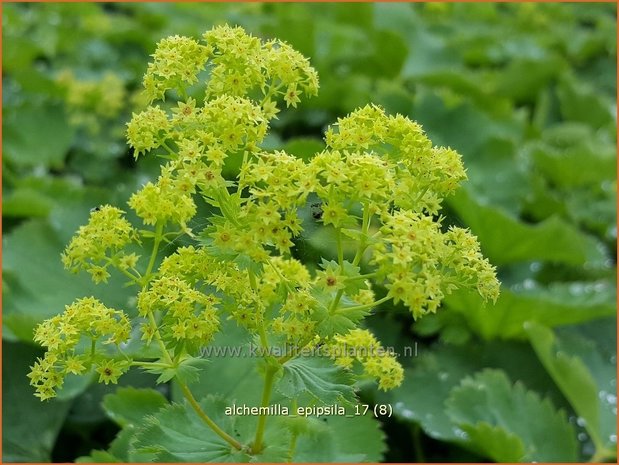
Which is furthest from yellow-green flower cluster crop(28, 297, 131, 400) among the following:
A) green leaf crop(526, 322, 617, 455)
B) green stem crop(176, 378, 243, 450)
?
green leaf crop(526, 322, 617, 455)

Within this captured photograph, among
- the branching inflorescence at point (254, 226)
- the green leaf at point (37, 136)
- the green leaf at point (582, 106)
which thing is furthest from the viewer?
the green leaf at point (582, 106)

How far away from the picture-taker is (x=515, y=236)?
6.97ft

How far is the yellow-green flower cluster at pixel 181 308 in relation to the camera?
0.97 m

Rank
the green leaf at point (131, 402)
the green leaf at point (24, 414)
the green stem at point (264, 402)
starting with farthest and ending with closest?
the green leaf at point (24, 414), the green leaf at point (131, 402), the green stem at point (264, 402)

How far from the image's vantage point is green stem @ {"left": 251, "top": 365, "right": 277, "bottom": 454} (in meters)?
1.07

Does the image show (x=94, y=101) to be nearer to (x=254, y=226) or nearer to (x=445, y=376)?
(x=445, y=376)

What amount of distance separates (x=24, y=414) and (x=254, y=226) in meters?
1.04

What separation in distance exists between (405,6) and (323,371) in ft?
9.14

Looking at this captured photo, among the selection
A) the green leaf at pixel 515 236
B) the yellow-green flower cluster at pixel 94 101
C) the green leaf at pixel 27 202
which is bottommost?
the green leaf at pixel 515 236

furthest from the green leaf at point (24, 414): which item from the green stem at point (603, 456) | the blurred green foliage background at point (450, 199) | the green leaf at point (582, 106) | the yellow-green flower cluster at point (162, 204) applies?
the green leaf at point (582, 106)

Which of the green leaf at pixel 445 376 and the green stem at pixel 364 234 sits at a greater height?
the green leaf at pixel 445 376

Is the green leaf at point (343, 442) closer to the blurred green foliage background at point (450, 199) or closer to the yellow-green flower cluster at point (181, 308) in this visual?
the blurred green foliage background at point (450, 199)

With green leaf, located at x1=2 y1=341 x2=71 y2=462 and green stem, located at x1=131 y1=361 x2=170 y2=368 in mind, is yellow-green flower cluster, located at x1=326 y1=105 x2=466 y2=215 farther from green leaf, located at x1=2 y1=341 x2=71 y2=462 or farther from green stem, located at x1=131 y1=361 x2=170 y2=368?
green leaf, located at x1=2 y1=341 x2=71 y2=462

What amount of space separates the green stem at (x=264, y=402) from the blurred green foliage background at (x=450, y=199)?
0.17m
